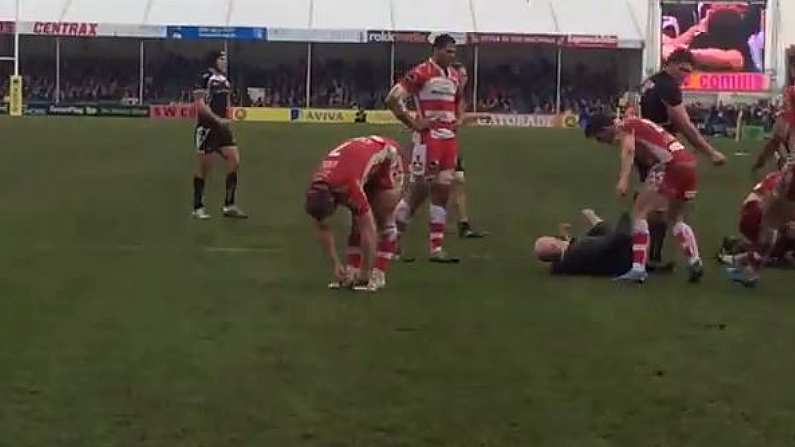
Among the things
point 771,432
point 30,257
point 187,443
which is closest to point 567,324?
point 771,432

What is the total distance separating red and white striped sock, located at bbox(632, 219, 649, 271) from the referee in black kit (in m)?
0.64

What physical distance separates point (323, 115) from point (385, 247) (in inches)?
2143

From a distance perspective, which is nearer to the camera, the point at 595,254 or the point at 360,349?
the point at 360,349

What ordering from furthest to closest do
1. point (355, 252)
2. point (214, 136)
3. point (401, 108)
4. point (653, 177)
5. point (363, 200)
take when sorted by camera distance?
point (214, 136) < point (401, 108) < point (653, 177) < point (355, 252) < point (363, 200)

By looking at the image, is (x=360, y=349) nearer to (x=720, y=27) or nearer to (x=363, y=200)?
(x=363, y=200)

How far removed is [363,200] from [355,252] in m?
0.53

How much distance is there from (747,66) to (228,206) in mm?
54718

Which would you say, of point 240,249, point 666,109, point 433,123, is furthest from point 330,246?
point 666,109

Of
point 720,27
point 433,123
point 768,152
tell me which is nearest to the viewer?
point 768,152

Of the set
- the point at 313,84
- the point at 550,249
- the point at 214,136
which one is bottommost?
the point at 550,249

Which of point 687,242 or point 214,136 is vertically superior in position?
point 214,136

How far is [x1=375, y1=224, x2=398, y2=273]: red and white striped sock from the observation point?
9641 millimetres

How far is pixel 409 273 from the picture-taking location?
10.5 metres

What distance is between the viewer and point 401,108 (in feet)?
38.5
